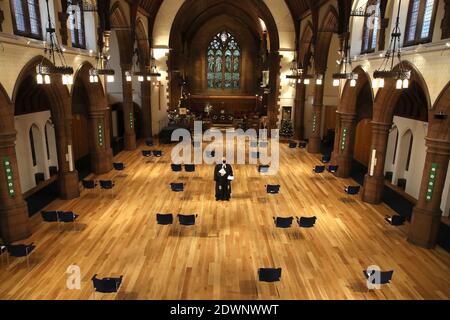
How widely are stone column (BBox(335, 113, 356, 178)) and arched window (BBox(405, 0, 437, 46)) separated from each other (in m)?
5.74

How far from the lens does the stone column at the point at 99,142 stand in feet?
55.1

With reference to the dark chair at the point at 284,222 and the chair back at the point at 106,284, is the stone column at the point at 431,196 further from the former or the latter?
the chair back at the point at 106,284

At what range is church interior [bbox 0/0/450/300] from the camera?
29.5 feet

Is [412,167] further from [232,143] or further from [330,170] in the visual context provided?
[232,143]

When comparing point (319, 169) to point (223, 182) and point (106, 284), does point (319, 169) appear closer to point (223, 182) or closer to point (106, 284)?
point (223, 182)

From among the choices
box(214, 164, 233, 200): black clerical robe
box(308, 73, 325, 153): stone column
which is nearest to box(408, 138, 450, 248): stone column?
box(214, 164, 233, 200): black clerical robe

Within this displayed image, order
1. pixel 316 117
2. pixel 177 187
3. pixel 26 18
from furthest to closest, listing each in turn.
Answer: pixel 316 117 < pixel 177 187 < pixel 26 18

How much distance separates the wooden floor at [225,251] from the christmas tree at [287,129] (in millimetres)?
11072

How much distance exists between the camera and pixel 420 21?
10.9 meters

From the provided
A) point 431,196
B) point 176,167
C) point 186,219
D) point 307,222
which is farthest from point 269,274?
point 176,167

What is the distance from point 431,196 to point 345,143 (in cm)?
722

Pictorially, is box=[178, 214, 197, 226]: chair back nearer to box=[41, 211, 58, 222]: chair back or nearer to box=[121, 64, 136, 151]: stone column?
box=[41, 211, 58, 222]: chair back

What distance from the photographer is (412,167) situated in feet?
49.5

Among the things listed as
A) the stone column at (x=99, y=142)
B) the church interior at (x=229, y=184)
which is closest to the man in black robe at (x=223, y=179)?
the church interior at (x=229, y=184)
